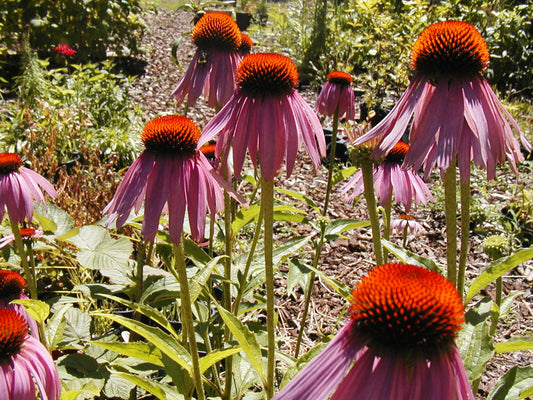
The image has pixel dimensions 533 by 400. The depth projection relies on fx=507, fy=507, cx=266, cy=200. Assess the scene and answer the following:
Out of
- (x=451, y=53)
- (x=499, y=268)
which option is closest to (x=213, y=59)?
(x=451, y=53)

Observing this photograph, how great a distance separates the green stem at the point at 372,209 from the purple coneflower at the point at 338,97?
0.95 meters

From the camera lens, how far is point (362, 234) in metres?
2.61

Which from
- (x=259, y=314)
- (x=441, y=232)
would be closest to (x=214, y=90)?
(x=259, y=314)

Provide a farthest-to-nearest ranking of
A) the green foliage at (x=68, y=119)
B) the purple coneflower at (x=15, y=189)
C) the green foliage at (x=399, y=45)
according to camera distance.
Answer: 1. the green foliage at (x=399, y=45)
2. the green foliage at (x=68, y=119)
3. the purple coneflower at (x=15, y=189)

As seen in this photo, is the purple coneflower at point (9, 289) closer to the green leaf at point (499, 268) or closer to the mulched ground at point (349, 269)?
the mulched ground at point (349, 269)

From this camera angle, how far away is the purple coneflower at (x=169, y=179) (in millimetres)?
907

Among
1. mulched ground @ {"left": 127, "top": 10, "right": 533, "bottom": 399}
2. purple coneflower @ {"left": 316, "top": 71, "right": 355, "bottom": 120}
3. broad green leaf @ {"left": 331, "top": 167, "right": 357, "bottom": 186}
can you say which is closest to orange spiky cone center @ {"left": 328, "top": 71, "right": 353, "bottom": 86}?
purple coneflower @ {"left": 316, "top": 71, "right": 355, "bottom": 120}

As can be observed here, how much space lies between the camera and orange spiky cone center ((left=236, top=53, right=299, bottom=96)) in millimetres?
950

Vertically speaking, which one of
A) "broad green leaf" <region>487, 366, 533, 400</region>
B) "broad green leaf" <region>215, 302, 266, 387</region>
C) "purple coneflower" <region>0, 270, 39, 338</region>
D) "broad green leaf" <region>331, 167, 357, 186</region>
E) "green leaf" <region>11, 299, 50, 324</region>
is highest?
"broad green leaf" <region>331, 167, 357, 186</region>

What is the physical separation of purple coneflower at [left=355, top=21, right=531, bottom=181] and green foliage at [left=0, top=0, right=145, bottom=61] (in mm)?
4516

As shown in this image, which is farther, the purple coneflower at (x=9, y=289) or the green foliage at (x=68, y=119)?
the green foliage at (x=68, y=119)

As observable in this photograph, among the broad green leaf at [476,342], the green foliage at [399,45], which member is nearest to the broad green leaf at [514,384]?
the broad green leaf at [476,342]

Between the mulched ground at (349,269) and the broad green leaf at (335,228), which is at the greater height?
the broad green leaf at (335,228)

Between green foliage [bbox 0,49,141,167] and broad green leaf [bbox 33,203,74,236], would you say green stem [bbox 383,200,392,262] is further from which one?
green foliage [bbox 0,49,141,167]
